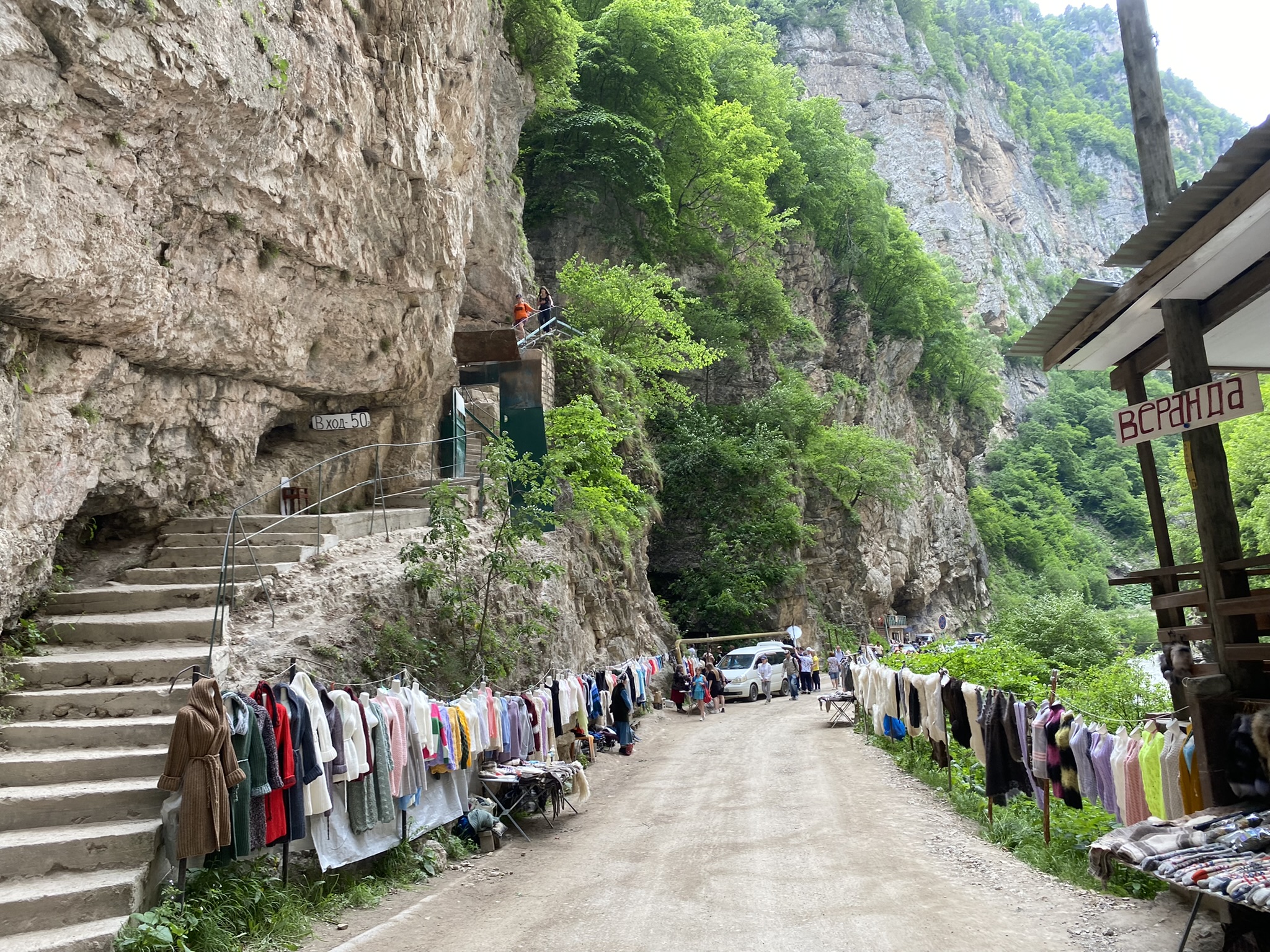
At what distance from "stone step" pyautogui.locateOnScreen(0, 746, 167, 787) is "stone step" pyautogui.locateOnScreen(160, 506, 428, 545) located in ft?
13.5

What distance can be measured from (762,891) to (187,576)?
7086 mm

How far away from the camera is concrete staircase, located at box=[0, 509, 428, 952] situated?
5516 millimetres

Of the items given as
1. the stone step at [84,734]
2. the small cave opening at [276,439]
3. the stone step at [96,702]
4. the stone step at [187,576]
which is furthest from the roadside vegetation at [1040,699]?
the small cave opening at [276,439]

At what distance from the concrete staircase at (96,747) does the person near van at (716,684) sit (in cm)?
1525

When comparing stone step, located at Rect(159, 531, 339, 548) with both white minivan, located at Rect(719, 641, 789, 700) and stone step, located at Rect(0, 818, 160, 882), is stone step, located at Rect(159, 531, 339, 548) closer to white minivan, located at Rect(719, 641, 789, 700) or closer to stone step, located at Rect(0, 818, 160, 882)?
stone step, located at Rect(0, 818, 160, 882)

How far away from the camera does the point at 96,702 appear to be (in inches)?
290

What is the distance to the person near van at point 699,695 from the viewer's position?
22.1 m

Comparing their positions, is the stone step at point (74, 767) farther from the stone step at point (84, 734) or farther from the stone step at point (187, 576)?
the stone step at point (187, 576)

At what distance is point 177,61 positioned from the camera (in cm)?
809

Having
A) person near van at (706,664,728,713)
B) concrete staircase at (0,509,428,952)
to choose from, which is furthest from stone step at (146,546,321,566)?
person near van at (706,664,728,713)

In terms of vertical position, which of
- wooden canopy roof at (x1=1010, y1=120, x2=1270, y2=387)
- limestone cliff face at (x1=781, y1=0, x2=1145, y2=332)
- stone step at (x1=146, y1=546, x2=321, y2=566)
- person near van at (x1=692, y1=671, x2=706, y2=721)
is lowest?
person near van at (x1=692, y1=671, x2=706, y2=721)

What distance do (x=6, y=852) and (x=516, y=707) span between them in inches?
244

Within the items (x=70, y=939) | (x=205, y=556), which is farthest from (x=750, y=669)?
(x=70, y=939)

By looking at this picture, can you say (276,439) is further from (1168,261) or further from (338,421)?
(1168,261)
